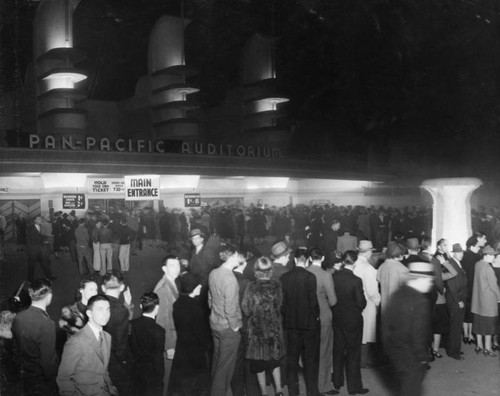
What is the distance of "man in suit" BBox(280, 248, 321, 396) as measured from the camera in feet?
19.3

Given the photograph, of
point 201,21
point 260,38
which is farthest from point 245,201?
point 201,21

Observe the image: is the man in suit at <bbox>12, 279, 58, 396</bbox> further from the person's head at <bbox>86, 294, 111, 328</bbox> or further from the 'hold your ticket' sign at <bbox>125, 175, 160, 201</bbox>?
the 'hold your ticket' sign at <bbox>125, 175, 160, 201</bbox>

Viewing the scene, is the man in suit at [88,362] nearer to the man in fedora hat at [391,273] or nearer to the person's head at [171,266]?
the person's head at [171,266]

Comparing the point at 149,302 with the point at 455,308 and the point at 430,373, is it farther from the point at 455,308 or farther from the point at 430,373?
the point at 455,308

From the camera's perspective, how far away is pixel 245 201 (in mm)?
22422

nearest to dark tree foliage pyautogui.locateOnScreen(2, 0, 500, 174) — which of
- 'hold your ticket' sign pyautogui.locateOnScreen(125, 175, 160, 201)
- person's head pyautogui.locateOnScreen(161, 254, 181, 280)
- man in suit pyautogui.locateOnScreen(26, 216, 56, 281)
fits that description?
'hold your ticket' sign pyautogui.locateOnScreen(125, 175, 160, 201)

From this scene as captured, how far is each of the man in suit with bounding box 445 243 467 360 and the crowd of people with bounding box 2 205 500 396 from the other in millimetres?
17

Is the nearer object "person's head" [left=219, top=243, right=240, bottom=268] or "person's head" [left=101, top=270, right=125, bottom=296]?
"person's head" [left=101, top=270, right=125, bottom=296]

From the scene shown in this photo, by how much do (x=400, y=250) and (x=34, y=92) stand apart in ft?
61.0

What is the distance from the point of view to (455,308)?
7.54m

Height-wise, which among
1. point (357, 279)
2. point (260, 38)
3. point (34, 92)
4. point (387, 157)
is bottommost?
point (357, 279)

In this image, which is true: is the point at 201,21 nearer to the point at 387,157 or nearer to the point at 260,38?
the point at 260,38

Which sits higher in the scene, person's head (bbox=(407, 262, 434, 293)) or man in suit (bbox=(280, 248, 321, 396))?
person's head (bbox=(407, 262, 434, 293))

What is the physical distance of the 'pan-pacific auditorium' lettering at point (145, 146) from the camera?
1543cm
